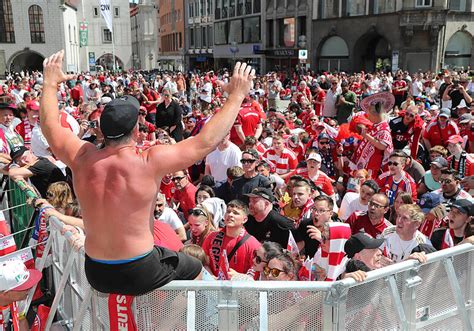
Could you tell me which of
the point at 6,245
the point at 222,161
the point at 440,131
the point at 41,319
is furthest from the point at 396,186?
the point at 6,245

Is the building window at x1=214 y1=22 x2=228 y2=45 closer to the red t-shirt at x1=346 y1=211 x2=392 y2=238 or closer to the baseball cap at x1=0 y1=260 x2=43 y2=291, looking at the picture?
the red t-shirt at x1=346 y1=211 x2=392 y2=238

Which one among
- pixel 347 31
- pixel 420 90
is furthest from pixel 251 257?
pixel 347 31

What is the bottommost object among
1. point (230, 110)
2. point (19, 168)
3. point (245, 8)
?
point (19, 168)

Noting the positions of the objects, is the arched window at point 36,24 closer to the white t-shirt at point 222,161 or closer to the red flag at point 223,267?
the white t-shirt at point 222,161

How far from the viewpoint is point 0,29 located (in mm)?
61125

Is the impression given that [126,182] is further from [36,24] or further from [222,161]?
[36,24]

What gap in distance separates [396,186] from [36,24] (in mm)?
63993

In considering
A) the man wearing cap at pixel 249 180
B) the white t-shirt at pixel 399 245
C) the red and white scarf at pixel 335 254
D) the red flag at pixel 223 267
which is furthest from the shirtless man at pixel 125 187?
the man wearing cap at pixel 249 180

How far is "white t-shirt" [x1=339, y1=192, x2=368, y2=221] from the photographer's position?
600 centimetres

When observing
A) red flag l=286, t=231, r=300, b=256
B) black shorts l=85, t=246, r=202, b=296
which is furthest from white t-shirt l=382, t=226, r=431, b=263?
black shorts l=85, t=246, r=202, b=296

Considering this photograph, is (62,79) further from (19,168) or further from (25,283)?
(19,168)

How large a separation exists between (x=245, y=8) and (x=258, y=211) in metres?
49.3

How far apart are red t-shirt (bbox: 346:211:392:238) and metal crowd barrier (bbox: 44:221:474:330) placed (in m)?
1.90

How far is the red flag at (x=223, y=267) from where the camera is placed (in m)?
4.22
